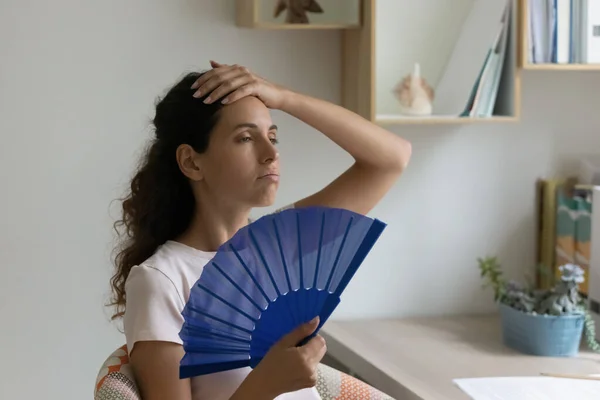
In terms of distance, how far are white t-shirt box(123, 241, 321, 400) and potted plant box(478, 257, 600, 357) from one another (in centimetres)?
81

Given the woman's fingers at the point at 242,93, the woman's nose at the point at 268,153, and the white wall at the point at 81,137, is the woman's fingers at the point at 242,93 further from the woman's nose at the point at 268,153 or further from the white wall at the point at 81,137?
the white wall at the point at 81,137

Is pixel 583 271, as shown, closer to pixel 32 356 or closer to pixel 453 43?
pixel 453 43

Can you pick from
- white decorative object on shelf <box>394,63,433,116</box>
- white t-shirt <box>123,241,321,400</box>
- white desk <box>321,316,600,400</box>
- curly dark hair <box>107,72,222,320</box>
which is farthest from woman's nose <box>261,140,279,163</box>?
white decorative object on shelf <box>394,63,433,116</box>

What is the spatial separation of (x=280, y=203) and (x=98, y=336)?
58 centimetres

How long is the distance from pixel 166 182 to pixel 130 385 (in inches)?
15.1

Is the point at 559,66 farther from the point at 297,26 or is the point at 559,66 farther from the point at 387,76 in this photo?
the point at 297,26

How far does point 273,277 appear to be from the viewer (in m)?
1.45

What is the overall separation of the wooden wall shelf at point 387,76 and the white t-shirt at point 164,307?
31.1 inches

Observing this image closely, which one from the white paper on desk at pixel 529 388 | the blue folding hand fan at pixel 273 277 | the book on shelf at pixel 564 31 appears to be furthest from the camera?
the book on shelf at pixel 564 31

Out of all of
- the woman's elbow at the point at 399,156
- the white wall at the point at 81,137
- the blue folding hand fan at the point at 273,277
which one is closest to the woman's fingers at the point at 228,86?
the blue folding hand fan at the point at 273,277

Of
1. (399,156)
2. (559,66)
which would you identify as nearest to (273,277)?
(399,156)

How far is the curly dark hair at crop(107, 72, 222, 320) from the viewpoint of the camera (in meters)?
1.63

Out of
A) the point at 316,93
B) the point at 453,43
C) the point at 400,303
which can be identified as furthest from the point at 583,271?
the point at 316,93

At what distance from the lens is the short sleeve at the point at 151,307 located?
152 cm
